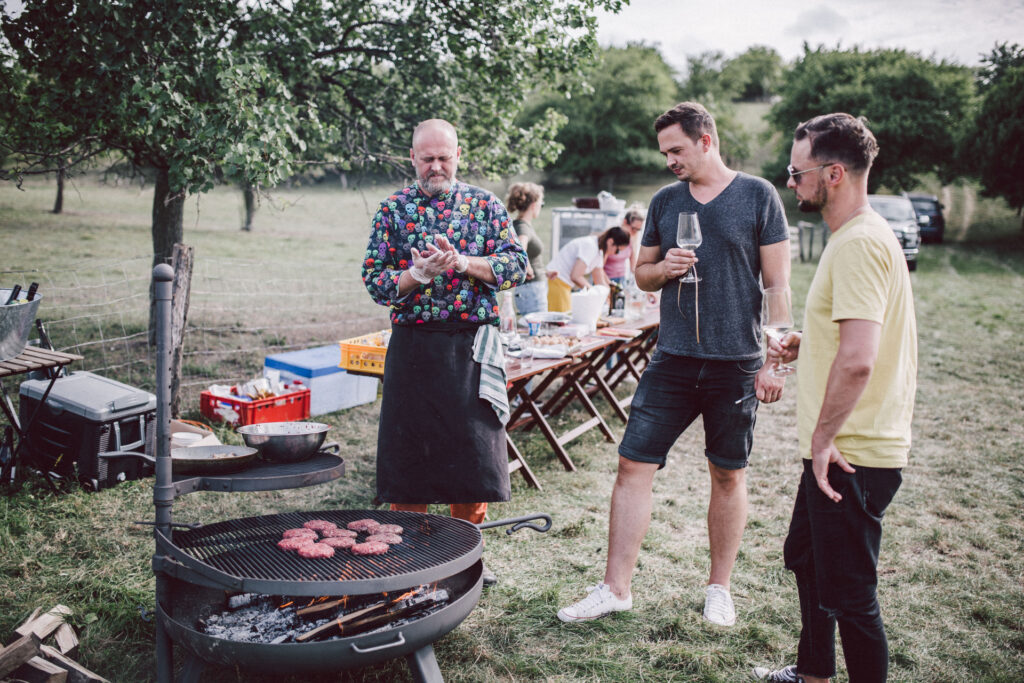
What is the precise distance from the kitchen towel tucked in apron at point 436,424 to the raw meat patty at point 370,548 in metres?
0.55

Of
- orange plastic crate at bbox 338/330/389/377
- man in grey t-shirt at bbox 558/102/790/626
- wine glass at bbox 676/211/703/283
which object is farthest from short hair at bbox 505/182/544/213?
wine glass at bbox 676/211/703/283

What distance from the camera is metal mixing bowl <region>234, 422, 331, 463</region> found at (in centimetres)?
246

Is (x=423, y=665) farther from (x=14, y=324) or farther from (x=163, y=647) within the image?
(x=14, y=324)

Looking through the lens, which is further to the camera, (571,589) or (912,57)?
(912,57)

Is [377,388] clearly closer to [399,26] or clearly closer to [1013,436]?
[399,26]

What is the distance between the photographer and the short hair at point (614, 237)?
6.29 m

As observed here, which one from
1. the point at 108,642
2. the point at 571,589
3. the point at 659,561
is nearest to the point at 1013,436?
the point at 659,561

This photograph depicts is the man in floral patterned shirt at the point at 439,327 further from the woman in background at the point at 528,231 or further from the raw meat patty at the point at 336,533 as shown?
the woman in background at the point at 528,231

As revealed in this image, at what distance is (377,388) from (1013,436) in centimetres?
550

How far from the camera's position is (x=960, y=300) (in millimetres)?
12961

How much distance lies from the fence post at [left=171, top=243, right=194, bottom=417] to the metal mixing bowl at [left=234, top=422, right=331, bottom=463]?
3135 mm

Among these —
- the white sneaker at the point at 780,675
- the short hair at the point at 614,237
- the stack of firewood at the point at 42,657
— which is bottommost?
the white sneaker at the point at 780,675

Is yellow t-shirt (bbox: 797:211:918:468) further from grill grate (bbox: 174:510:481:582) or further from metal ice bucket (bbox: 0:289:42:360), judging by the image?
metal ice bucket (bbox: 0:289:42:360)

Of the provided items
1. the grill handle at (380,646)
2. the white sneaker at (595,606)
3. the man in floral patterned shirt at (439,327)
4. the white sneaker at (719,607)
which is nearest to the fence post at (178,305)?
the man in floral patterned shirt at (439,327)
